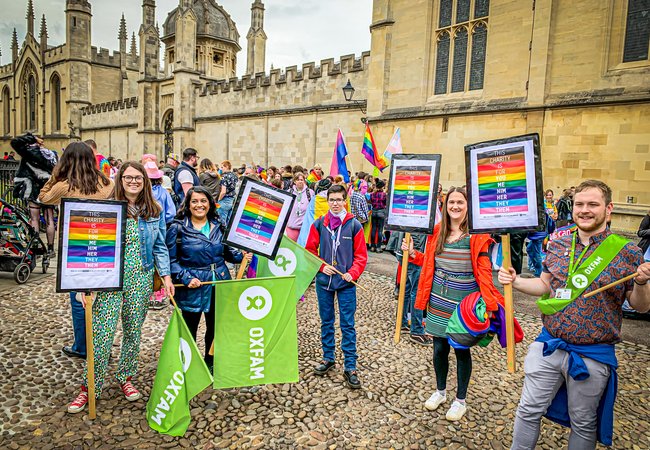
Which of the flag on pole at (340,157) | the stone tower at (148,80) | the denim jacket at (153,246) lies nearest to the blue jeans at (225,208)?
the flag on pole at (340,157)

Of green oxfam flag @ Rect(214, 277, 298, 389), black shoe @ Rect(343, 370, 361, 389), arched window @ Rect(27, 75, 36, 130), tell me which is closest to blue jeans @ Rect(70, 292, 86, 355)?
green oxfam flag @ Rect(214, 277, 298, 389)

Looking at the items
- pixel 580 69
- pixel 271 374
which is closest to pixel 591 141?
pixel 580 69

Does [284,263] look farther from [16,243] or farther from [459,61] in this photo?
[459,61]

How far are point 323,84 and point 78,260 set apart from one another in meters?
14.9

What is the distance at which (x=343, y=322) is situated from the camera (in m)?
3.98

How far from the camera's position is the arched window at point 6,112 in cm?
4522

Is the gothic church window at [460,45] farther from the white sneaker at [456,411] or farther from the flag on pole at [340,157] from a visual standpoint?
the white sneaker at [456,411]

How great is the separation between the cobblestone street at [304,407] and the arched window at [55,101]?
40.2 metres

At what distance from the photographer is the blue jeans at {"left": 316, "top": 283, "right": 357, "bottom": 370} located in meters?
3.98

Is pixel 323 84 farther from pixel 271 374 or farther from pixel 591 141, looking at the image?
pixel 271 374

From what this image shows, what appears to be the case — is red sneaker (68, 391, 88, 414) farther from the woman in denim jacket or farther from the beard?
the beard

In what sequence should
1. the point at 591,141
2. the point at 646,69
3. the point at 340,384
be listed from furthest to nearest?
1. the point at 591,141
2. the point at 646,69
3. the point at 340,384

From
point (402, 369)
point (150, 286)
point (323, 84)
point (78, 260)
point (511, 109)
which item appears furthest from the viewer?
point (323, 84)

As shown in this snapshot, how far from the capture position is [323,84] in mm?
16750
